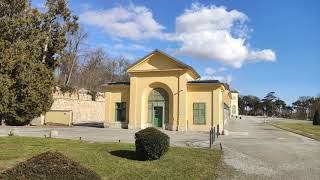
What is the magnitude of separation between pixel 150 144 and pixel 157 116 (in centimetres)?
2280

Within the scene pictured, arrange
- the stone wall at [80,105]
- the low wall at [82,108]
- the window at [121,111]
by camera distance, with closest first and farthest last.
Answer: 1. the window at [121,111]
2. the stone wall at [80,105]
3. the low wall at [82,108]

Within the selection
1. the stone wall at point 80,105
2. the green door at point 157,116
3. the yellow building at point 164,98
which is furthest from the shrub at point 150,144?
the stone wall at point 80,105

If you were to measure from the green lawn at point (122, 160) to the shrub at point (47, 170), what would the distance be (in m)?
3.70

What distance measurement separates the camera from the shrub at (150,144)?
48.3ft

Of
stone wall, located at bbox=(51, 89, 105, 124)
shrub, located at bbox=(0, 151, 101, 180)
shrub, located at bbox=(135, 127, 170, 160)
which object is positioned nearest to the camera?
shrub, located at bbox=(0, 151, 101, 180)

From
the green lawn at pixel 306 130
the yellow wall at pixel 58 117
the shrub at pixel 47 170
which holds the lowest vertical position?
the green lawn at pixel 306 130

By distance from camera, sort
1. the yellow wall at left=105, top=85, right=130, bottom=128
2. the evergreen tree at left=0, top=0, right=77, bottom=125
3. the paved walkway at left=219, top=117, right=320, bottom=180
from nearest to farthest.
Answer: the paved walkway at left=219, top=117, right=320, bottom=180, the evergreen tree at left=0, top=0, right=77, bottom=125, the yellow wall at left=105, top=85, right=130, bottom=128

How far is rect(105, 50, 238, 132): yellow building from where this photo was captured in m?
35.8

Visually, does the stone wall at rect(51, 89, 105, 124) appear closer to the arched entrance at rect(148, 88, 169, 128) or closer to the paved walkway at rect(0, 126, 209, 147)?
the arched entrance at rect(148, 88, 169, 128)

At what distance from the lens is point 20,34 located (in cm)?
3709

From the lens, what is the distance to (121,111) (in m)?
38.9

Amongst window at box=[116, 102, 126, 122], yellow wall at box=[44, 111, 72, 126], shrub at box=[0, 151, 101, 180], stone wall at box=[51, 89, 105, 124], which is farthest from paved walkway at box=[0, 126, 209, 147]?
stone wall at box=[51, 89, 105, 124]

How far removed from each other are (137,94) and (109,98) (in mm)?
3076

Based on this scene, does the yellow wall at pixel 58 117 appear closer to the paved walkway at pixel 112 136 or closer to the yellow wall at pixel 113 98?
the yellow wall at pixel 113 98
